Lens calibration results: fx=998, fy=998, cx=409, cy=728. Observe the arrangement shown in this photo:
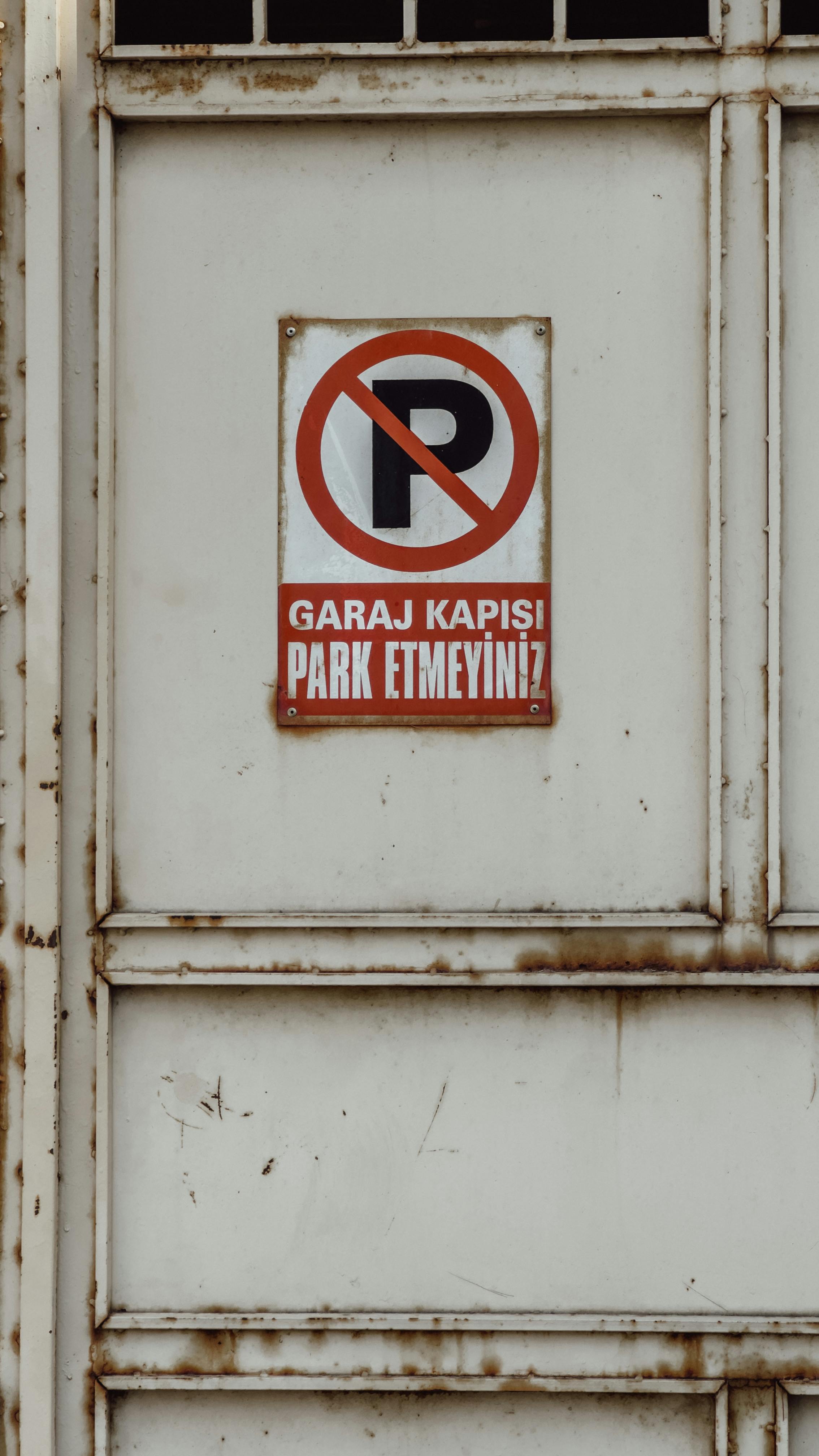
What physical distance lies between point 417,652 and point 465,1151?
2.58ft

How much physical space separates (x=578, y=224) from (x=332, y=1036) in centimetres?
134

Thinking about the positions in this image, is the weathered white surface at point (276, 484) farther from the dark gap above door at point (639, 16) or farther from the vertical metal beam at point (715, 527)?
the dark gap above door at point (639, 16)

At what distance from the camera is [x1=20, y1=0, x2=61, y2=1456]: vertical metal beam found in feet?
5.02

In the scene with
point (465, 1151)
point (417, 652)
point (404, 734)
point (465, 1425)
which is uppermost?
point (417, 652)

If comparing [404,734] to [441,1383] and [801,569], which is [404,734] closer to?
[801,569]

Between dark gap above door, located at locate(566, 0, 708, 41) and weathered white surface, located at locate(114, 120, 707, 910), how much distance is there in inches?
5.4

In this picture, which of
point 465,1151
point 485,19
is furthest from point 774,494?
point 465,1151

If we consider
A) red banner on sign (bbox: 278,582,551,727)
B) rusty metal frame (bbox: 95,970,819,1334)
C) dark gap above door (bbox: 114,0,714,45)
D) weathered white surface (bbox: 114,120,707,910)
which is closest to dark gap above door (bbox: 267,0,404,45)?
dark gap above door (bbox: 114,0,714,45)

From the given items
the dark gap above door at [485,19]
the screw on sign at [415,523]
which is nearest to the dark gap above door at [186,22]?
the dark gap above door at [485,19]

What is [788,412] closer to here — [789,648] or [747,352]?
[747,352]

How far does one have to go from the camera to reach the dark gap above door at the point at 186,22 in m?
1.55

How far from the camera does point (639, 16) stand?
1.54 m

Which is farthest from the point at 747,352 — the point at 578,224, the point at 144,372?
the point at 144,372

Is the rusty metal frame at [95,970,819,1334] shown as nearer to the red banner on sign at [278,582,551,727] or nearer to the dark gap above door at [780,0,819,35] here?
the red banner on sign at [278,582,551,727]
